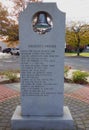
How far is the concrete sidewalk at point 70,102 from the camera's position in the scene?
626 centimetres

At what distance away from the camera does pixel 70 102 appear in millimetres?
8180

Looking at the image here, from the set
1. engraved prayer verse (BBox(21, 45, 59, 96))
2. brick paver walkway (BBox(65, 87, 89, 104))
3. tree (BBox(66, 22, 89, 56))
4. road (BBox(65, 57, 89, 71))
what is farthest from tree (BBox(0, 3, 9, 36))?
engraved prayer verse (BBox(21, 45, 59, 96))

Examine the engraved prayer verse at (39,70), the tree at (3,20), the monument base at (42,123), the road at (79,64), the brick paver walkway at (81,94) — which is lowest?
the road at (79,64)

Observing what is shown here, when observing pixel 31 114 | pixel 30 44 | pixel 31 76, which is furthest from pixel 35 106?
pixel 30 44

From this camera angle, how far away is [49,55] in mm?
5699

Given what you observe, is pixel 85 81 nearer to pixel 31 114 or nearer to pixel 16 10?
pixel 31 114

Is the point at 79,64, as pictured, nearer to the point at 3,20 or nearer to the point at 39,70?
the point at 3,20

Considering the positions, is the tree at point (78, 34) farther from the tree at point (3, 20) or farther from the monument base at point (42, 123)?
the monument base at point (42, 123)

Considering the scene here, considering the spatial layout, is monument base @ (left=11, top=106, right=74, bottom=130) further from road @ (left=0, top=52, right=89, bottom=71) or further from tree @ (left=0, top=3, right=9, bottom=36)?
tree @ (left=0, top=3, right=9, bottom=36)

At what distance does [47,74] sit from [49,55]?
1.48 feet

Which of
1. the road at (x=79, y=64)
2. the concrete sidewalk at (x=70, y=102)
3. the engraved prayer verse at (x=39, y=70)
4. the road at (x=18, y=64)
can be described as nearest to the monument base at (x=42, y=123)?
the concrete sidewalk at (x=70, y=102)

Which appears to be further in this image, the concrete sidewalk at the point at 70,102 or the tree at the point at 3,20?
the tree at the point at 3,20

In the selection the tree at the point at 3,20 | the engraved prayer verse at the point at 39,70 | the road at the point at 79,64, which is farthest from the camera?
the tree at the point at 3,20

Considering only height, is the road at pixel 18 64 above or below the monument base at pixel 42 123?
below
